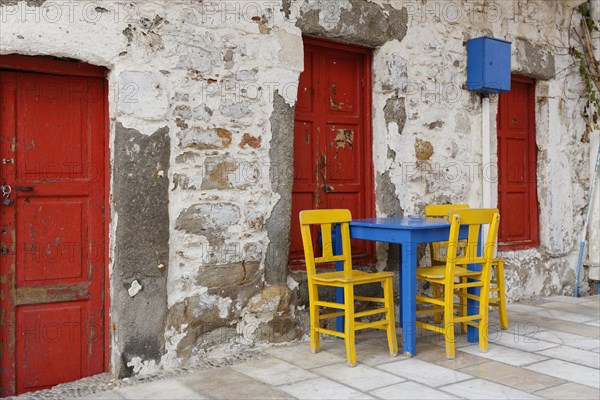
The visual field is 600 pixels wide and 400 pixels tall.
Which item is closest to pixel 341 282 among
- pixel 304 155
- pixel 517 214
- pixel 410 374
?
pixel 410 374

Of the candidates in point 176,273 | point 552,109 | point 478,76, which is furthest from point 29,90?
point 552,109

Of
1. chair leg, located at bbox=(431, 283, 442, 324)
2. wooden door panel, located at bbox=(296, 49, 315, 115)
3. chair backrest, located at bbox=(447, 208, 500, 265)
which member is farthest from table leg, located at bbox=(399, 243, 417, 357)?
wooden door panel, located at bbox=(296, 49, 315, 115)

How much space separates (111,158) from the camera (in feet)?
10.6

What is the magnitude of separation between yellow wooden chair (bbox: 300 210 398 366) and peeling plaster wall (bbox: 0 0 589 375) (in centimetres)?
24

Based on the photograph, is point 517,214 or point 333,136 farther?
point 517,214

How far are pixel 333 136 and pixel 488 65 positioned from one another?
1491 mm

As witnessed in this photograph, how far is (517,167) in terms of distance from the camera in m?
5.47

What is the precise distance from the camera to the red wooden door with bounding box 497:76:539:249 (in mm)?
5328

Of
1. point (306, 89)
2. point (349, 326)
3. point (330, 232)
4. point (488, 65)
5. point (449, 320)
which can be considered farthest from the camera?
point (488, 65)

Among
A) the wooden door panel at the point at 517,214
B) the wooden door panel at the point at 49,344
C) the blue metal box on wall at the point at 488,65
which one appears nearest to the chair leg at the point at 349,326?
the wooden door panel at the point at 49,344

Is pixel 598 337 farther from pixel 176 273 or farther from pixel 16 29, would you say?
pixel 16 29

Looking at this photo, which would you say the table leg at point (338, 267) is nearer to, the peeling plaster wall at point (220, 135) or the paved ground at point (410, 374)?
the paved ground at point (410, 374)

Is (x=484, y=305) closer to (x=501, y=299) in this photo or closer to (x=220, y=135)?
(x=501, y=299)

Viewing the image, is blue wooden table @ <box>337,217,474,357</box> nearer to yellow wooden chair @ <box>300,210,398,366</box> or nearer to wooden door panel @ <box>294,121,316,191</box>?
yellow wooden chair @ <box>300,210,398,366</box>
